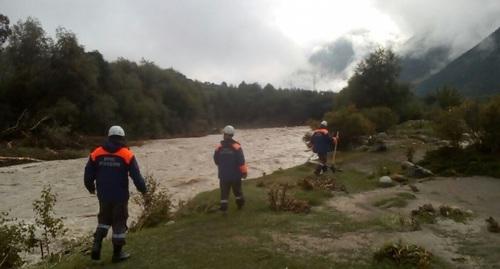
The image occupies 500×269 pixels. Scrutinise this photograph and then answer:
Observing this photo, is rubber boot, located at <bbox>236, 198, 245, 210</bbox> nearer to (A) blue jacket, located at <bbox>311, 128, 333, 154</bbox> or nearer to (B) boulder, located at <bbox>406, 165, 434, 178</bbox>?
(A) blue jacket, located at <bbox>311, 128, 333, 154</bbox>

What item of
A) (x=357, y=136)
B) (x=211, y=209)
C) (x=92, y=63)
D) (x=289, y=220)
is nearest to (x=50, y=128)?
(x=92, y=63)

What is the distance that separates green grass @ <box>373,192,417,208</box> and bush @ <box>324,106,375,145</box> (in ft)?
59.9

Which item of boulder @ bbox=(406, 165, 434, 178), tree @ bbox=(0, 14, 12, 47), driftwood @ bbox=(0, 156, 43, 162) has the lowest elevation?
boulder @ bbox=(406, 165, 434, 178)

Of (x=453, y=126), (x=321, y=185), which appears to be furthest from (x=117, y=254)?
(x=453, y=126)

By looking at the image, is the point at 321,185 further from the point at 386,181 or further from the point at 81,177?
the point at 81,177

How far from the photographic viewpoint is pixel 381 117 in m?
40.8

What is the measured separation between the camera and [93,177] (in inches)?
362

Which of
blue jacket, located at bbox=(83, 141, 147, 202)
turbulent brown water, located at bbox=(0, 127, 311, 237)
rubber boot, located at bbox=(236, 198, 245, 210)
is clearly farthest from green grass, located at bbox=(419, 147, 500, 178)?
blue jacket, located at bbox=(83, 141, 147, 202)

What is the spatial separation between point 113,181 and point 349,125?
2643cm

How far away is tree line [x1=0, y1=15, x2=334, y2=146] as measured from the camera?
1881 inches

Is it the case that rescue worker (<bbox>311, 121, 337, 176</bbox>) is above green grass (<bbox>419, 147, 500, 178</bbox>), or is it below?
above

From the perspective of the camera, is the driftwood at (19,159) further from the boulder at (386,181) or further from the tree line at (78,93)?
the boulder at (386,181)

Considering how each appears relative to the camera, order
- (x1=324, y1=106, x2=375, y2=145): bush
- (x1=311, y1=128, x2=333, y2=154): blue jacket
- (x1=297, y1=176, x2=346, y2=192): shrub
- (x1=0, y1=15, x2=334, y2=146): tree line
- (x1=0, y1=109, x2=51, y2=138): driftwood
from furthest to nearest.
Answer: (x1=0, y1=15, x2=334, y2=146): tree line
(x1=0, y1=109, x2=51, y2=138): driftwood
(x1=324, y1=106, x2=375, y2=145): bush
(x1=311, y1=128, x2=333, y2=154): blue jacket
(x1=297, y1=176, x2=346, y2=192): shrub

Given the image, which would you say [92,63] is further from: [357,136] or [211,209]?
[211,209]
